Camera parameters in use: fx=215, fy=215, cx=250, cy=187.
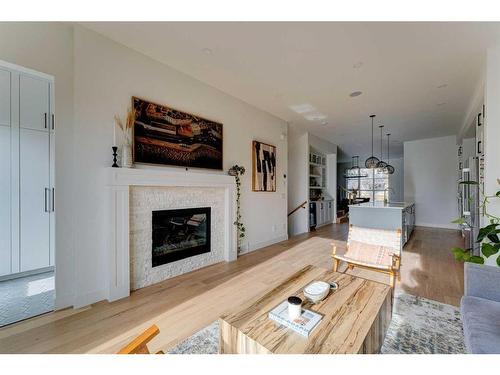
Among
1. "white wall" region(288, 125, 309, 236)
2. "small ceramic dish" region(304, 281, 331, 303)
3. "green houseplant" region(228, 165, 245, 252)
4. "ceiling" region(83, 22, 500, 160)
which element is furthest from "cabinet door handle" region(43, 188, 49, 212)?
"white wall" region(288, 125, 309, 236)

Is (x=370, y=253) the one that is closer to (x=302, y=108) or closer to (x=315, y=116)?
(x=302, y=108)

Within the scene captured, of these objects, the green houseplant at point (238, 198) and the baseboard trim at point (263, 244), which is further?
the baseboard trim at point (263, 244)

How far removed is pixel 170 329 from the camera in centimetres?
183

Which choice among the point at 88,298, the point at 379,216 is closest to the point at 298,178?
the point at 379,216

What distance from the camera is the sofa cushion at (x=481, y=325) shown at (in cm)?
116

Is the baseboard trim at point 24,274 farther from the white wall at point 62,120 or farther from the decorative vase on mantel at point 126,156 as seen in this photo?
the decorative vase on mantel at point 126,156

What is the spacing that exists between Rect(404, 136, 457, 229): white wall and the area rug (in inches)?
228

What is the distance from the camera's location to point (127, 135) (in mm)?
2465

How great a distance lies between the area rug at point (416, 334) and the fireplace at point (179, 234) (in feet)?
4.24

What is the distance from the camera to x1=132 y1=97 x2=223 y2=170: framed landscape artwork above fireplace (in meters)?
2.57

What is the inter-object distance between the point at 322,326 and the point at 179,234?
224cm

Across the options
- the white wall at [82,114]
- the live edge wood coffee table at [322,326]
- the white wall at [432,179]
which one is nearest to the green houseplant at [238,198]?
the white wall at [82,114]
